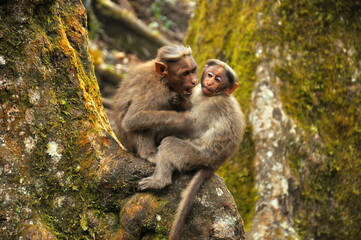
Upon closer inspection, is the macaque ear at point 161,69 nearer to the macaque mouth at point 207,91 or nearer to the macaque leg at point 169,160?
the macaque mouth at point 207,91

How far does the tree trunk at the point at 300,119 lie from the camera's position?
23.1 ft

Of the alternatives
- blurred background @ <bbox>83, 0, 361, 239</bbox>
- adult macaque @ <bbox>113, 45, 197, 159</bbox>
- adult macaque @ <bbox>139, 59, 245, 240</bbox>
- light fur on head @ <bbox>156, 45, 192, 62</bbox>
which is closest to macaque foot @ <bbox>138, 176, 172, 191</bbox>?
adult macaque @ <bbox>139, 59, 245, 240</bbox>

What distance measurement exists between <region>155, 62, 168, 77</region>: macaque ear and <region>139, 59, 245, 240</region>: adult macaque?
1.63 ft

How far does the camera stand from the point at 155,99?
5.62 metres

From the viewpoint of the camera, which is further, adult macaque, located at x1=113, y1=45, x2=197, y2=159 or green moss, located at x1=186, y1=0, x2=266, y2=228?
green moss, located at x1=186, y1=0, x2=266, y2=228

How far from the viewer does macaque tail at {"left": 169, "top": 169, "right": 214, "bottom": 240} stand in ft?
14.2

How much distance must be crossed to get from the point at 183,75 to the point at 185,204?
1825mm

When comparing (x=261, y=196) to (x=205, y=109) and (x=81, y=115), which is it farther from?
(x=81, y=115)

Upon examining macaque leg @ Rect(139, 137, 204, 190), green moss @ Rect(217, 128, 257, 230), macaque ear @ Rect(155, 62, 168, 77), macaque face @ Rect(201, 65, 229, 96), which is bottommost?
green moss @ Rect(217, 128, 257, 230)

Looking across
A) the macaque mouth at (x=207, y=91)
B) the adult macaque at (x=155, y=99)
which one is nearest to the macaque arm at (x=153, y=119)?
the adult macaque at (x=155, y=99)

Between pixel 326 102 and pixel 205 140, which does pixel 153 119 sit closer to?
pixel 205 140

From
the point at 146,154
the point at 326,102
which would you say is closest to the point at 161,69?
the point at 146,154

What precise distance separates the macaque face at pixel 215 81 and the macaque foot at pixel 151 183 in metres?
1.56

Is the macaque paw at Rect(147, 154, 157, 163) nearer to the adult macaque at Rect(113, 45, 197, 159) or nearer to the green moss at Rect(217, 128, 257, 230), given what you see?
the adult macaque at Rect(113, 45, 197, 159)
